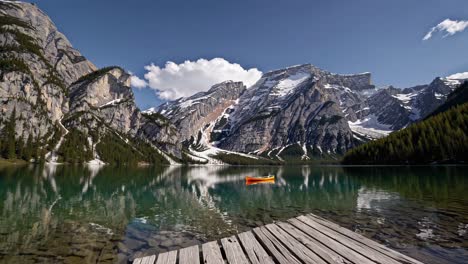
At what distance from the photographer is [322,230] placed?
9609mm

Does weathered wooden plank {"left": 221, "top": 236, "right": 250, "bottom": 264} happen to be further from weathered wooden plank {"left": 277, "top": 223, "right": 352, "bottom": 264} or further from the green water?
the green water

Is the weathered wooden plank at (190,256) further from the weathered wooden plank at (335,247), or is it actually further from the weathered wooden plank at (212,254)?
the weathered wooden plank at (335,247)

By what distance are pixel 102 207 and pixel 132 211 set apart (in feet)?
17.2

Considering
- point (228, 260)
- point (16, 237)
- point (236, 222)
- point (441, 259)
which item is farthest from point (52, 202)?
point (441, 259)

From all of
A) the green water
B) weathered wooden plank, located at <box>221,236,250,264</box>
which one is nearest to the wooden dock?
weathered wooden plank, located at <box>221,236,250,264</box>

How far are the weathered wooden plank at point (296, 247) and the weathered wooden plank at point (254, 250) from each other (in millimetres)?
793

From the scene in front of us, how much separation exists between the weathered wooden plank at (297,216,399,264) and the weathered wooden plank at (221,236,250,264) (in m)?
3.08

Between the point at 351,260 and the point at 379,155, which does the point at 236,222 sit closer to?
the point at 351,260

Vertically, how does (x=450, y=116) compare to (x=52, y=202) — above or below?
above

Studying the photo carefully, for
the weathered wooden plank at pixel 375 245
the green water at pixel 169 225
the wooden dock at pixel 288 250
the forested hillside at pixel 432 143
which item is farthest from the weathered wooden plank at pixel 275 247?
the forested hillside at pixel 432 143

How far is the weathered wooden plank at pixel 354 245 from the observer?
6668mm

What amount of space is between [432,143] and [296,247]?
16509 cm

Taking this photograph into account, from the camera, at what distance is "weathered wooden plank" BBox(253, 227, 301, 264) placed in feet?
22.5

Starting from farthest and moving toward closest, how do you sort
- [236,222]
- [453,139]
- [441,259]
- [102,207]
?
[453,139], [102,207], [236,222], [441,259]
